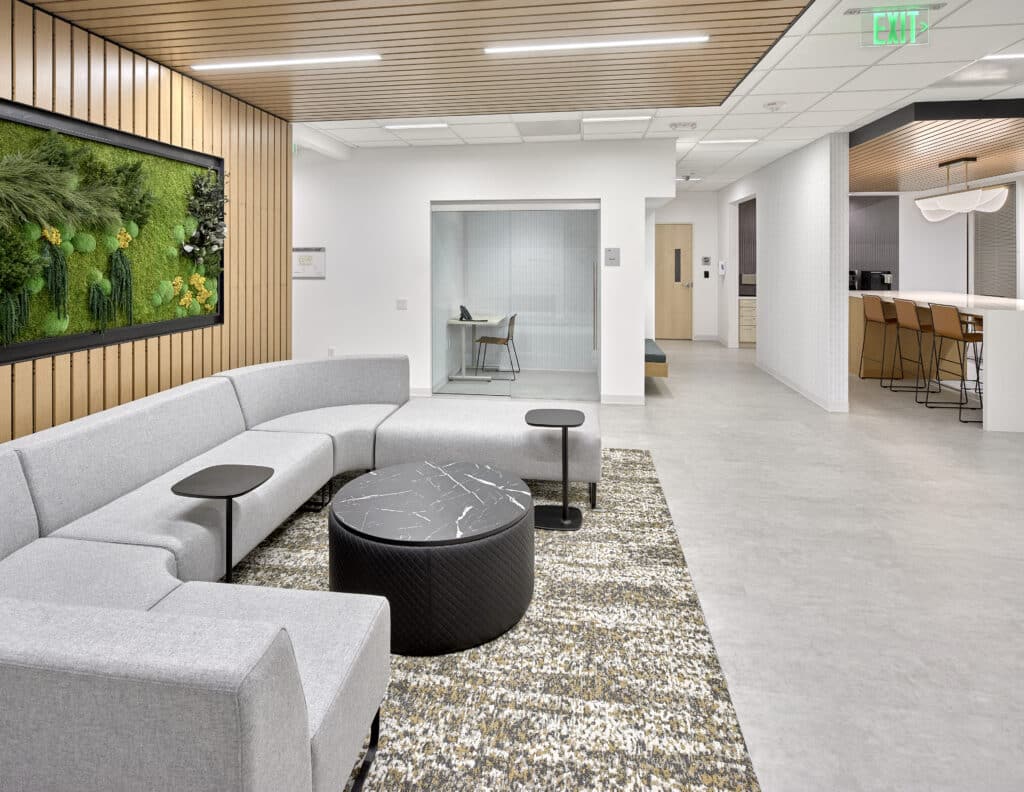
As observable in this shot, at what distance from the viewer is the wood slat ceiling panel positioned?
6.47 m

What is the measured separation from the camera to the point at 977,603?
2.98 m

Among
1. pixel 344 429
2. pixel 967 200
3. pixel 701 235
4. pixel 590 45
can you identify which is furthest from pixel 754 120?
pixel 701 235

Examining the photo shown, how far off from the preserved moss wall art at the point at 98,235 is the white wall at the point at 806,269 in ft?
19.4

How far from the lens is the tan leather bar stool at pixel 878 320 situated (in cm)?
855

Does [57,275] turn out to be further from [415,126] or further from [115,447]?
[415,126]

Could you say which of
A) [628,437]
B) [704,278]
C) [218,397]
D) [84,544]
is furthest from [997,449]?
[704,278]

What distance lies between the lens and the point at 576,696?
2.28 m

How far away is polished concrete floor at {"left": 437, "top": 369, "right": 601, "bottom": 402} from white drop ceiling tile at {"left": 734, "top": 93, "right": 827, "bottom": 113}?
3.20 meters

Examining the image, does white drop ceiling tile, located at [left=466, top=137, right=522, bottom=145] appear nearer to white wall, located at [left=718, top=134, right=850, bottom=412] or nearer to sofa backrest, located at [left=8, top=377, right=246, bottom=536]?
white wall, located at [left=718, top=134, right=850, bottom=412]

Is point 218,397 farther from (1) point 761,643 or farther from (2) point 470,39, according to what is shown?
(1) point 761,643

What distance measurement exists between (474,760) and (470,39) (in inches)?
131

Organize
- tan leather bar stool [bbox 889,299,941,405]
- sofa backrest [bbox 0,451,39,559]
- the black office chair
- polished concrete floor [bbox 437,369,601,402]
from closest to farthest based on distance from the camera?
sofa backrest [bbox 0,451,39,559] → tan leather bar stool [bbox 889,299,941,405] → polished concrete floor [bbox 437,369,601,402] → the black office chair

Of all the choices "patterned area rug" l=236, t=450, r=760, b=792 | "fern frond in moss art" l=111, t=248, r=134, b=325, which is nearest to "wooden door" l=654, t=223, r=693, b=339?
"patterned area rug" l=236, t=450, r=760, b=792

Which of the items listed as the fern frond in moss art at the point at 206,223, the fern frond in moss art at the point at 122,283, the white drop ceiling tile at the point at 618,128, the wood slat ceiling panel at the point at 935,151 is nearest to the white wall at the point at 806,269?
the wood slat ceiling panel at the point at 935,151
